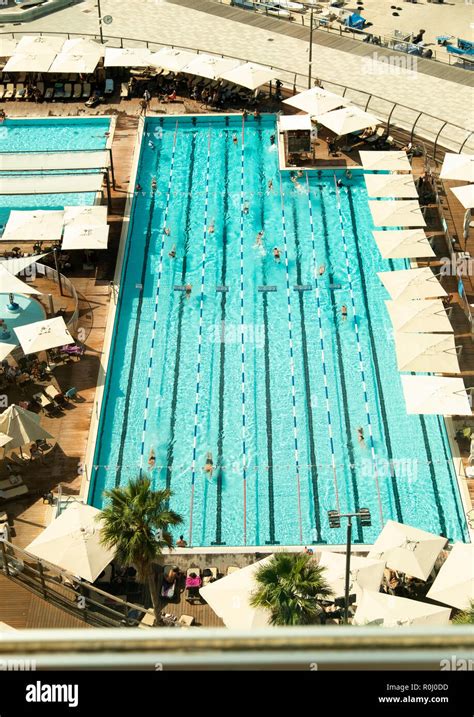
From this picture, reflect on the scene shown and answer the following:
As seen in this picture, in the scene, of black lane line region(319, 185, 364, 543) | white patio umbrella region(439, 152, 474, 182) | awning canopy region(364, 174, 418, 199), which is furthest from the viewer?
white patio umbrella region(439, 152, 474, 182)

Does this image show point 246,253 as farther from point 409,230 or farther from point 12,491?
point 12,491

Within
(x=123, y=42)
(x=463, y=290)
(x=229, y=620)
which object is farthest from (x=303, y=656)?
(x=123, y=42)

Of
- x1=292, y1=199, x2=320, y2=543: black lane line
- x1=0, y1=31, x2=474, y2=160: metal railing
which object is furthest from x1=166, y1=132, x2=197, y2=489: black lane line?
x1=0, y1=31, x2=474, y2=160: metal railing

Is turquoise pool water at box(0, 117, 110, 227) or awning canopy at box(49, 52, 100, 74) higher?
awning canopy at box(49, 52, 100, 74)

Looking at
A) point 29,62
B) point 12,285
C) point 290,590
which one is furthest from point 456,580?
point 29,62

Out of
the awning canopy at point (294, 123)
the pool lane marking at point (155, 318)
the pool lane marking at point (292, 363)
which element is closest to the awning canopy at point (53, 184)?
the pool lane marking at point (155, 318)

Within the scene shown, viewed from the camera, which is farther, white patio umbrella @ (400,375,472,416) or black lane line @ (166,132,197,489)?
black lane line @ (166,132,197,489)

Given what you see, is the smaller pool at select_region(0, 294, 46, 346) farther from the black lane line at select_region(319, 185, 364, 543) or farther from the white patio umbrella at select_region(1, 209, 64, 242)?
the black lane line at select_region(319, 185, 364, 543)

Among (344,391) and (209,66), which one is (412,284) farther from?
(209,66)
